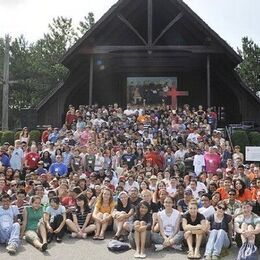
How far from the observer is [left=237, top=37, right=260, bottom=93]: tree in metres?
36.6

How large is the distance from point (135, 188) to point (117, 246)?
1534 mm

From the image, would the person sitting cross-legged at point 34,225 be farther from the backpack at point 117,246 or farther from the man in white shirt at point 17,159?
the man in white shirt at point 17,159

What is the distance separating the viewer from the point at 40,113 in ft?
68.3

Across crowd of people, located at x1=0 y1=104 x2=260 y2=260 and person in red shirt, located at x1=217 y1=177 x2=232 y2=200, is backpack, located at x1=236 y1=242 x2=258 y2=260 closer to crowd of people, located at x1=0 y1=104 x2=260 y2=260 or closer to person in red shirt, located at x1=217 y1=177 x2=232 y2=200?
crowd of people, located at x1=0 y1=104 x2=260 y2=260

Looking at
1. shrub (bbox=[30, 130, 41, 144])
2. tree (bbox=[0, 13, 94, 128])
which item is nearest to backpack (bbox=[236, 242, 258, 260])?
shrub (bbox=[30, 130, 41, 144])

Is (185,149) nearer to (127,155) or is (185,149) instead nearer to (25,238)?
(127,155)

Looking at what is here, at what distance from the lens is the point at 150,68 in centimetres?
2128

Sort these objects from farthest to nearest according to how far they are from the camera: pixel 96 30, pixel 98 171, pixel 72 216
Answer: pixel 96 30 < pixel 98 171 < pixel 72 216

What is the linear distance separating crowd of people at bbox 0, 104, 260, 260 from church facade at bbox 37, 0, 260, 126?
460 centimetres

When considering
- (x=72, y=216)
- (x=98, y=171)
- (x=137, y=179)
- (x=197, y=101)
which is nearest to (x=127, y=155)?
(x=98, y=171)

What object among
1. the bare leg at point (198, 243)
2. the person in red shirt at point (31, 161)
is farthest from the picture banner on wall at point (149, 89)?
the bare leg at point (198, 243)

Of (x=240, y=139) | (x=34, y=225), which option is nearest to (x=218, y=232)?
(x=34, y=225)

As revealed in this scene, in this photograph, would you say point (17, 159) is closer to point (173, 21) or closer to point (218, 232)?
point (218, 232)

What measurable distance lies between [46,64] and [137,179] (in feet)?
118
